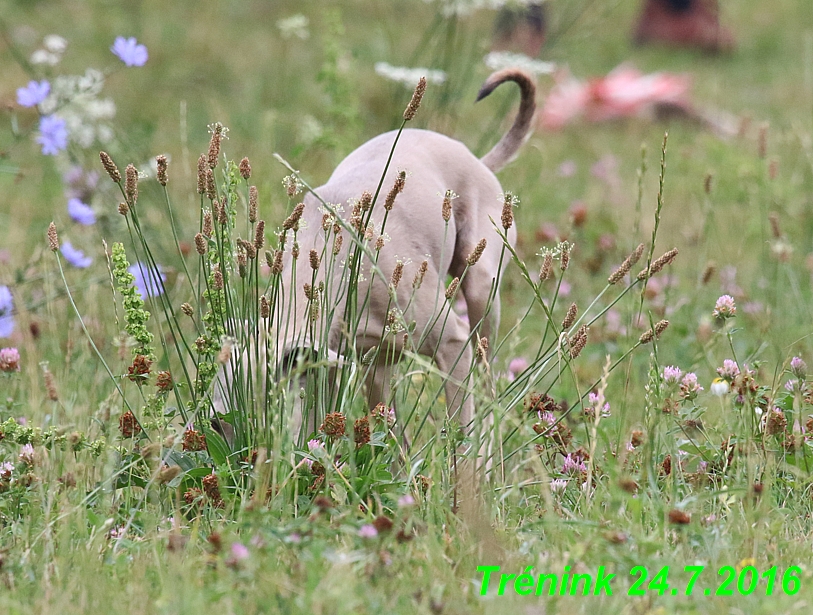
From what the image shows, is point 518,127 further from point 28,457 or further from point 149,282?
point 28,457

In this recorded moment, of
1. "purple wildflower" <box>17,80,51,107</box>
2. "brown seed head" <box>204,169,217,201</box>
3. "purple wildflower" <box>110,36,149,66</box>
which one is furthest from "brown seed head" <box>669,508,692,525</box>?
"purple wildflower" <box>17,80,51,107</box>

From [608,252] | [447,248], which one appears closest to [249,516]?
[447,248]

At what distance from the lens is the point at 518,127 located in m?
3.79

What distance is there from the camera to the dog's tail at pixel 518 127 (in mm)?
3576

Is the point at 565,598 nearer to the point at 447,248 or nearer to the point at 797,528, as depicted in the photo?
the point at 797,528

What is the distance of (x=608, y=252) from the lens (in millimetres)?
4855

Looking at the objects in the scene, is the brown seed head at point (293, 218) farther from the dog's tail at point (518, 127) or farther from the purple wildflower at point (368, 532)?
the dog's tail at point (518, 127)

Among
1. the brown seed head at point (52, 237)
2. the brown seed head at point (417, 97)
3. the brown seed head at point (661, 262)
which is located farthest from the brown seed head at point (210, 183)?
the brown seed head at point (661, 262)

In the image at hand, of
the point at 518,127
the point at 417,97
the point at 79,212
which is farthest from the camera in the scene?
the point at 518,127

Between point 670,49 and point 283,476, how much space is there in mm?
10340

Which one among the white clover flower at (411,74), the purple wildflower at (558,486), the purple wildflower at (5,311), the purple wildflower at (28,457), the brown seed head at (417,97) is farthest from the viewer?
the white clover flower at (411,74)

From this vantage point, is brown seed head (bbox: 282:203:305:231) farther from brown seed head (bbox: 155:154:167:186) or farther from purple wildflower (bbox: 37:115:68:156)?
purple wildflower (bbox: 37:115:68:156)

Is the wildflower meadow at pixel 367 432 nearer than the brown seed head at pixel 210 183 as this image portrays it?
Yes

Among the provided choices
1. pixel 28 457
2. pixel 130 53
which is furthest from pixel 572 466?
pixel 130 53
